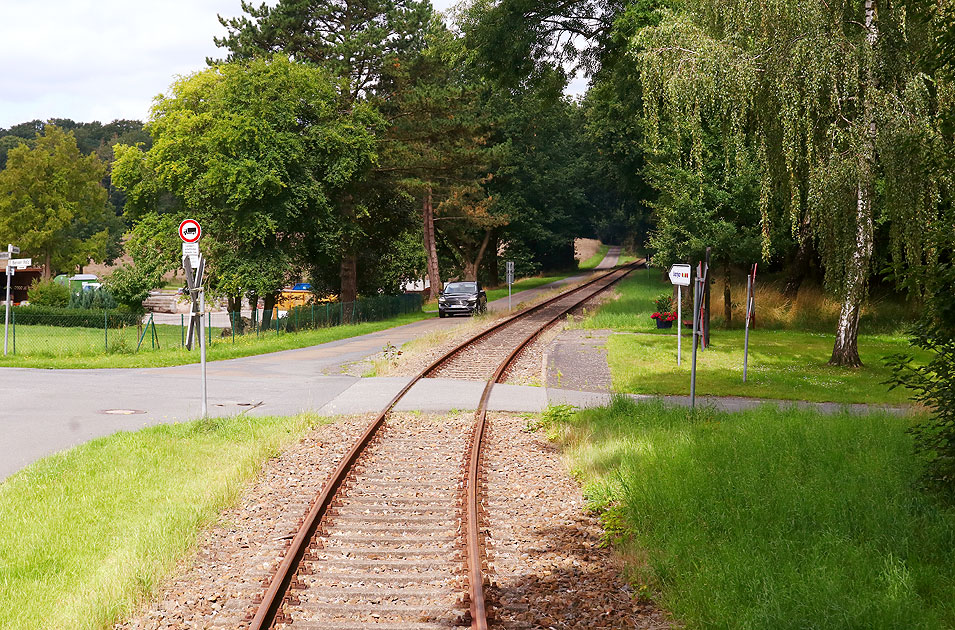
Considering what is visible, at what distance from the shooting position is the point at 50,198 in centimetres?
6981

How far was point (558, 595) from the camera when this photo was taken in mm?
6570

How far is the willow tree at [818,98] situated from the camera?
579 inches

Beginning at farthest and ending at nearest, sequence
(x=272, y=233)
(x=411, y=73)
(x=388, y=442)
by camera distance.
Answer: (x=411, y=73)
(x=272, y=233)
(x=388, y=442)

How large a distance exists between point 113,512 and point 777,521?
6.88 m

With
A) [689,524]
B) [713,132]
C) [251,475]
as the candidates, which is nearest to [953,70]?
[689,524]

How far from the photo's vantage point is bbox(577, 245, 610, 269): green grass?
11306 centimetres

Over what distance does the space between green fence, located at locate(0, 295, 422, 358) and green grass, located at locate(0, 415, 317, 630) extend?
39.1 ft

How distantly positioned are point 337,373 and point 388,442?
8400mm

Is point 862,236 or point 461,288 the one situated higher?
point 862,236

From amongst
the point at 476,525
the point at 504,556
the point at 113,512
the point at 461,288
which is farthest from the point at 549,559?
the point at 461,288

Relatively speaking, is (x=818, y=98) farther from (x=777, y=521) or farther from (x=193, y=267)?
(x=193, y=267)

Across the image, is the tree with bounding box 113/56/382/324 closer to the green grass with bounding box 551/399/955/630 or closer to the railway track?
the railway track

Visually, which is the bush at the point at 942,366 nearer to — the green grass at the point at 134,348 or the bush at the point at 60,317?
the green grass at the point at 134,348

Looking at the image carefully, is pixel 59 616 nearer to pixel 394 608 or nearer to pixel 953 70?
pixel 394 608
